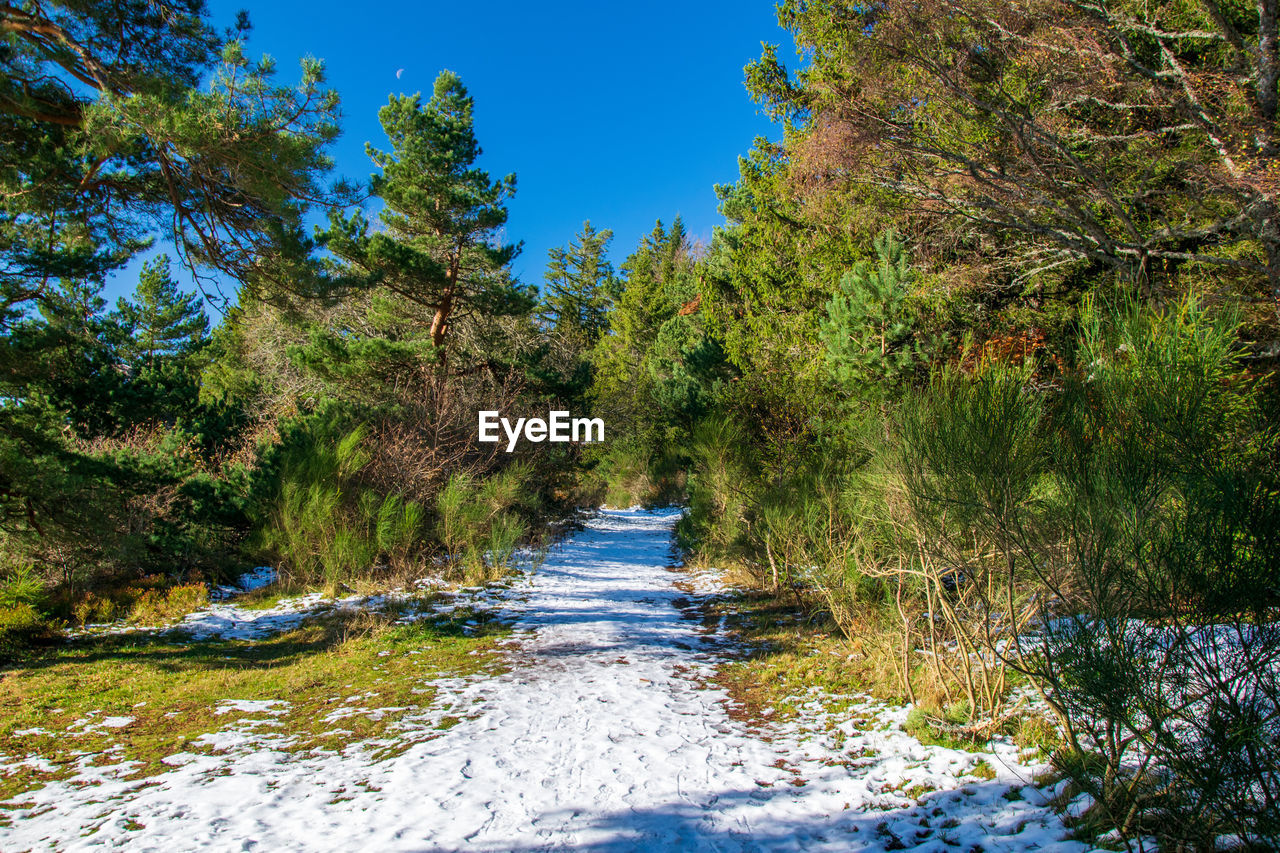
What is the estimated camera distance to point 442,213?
1452 centimetres

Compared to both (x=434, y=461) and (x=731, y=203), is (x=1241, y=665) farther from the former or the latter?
(x=731, y=203)

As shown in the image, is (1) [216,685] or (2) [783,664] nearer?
(1) [216,685]

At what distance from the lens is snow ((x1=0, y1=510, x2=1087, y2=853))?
301 cm

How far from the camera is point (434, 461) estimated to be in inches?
434

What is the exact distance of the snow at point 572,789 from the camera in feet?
9.87

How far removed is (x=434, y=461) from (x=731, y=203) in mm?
17689

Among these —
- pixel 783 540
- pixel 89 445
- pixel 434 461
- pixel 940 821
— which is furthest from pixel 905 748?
pixel 89 445

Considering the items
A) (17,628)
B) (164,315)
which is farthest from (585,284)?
(17,628)

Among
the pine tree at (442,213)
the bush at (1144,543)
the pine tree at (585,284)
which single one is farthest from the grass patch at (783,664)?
the pine tree at (585,284)

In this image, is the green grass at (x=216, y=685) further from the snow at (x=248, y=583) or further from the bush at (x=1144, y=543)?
the bush at (x=1144, y=543)

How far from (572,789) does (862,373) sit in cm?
543

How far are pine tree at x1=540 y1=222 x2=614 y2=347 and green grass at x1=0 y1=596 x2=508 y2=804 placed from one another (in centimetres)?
3522

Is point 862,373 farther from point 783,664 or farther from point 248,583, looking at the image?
point 248,583

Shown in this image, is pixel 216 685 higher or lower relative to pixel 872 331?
lower
